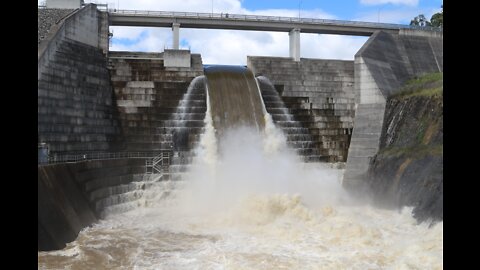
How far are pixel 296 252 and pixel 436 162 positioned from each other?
759 centimetres

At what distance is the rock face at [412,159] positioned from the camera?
15.8 m

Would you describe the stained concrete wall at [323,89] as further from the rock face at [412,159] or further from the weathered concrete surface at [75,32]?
the weathered concrete surface at [75,32]

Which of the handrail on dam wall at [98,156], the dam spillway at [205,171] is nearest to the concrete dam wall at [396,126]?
the dam spillway at [205,171]

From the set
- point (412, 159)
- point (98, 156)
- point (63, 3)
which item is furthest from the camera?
point (63, 3)

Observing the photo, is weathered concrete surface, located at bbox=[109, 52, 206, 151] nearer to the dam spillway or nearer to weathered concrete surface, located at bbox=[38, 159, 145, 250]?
the dam spillway

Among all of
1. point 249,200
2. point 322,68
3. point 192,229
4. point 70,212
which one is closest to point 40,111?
point 70,212

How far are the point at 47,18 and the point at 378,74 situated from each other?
61.5ft

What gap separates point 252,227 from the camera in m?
15.4

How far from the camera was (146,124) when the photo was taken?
22312mm

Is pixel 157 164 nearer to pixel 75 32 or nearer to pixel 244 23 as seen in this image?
pixel 75 32

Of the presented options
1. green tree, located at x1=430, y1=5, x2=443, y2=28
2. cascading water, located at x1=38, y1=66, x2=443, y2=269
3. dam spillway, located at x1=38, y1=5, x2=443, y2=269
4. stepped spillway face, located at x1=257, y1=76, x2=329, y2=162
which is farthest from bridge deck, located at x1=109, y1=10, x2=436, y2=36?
green tree, located at x1=430, y1=5, x2=443, y2=28

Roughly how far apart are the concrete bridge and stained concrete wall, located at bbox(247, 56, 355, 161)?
2.44 meters

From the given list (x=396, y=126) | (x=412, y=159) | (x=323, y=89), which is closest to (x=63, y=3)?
(x=323, y=89)

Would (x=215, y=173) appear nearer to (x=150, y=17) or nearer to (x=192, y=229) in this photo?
(x=192, y=229)
